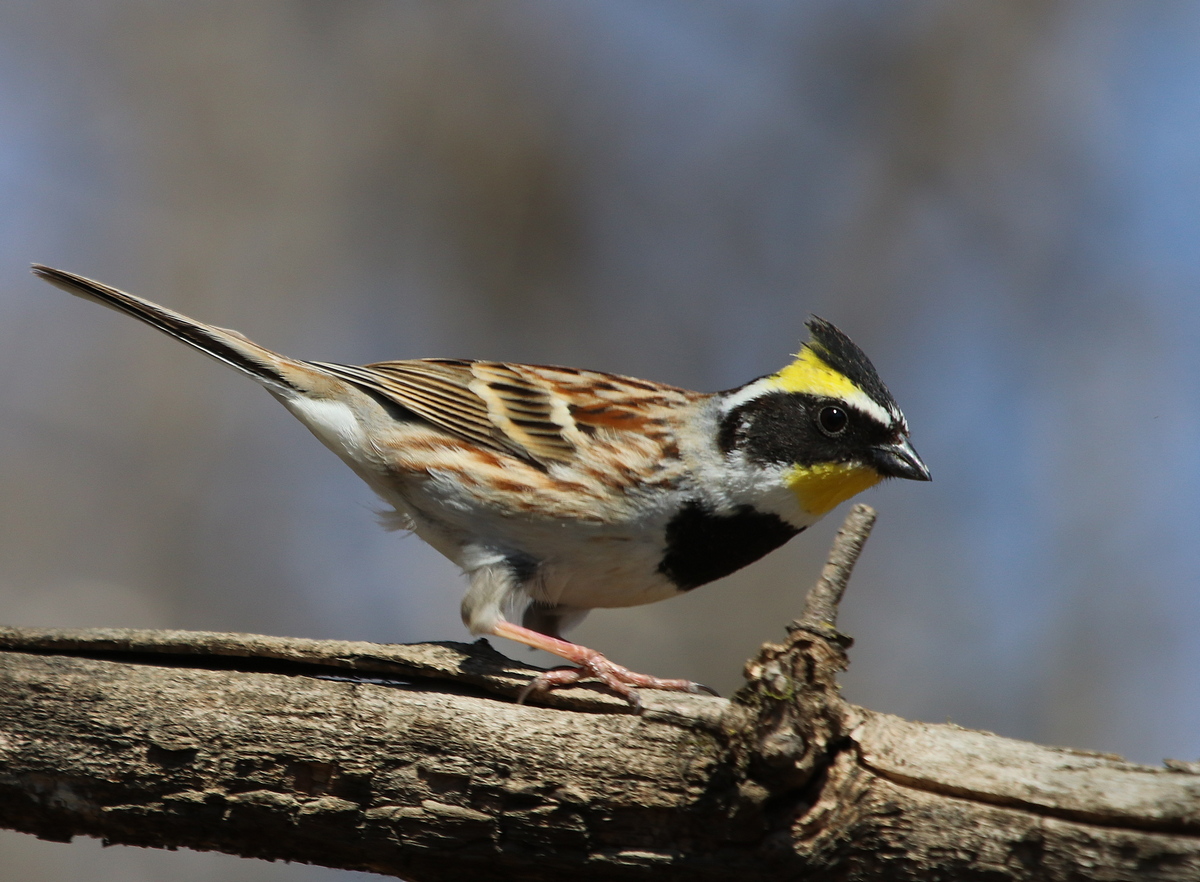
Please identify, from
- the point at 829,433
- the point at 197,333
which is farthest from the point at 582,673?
the point at 197,333

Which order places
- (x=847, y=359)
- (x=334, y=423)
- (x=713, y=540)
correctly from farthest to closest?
(x=334, y=423)
(x=847, y=359)
(x=713, y=540)

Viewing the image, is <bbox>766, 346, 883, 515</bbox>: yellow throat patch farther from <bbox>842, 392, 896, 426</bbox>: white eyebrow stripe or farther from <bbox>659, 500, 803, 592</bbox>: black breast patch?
<bbox>659, 500, 803, 592</bbox>: black breast patch

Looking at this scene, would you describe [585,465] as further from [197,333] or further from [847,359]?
[197,333]

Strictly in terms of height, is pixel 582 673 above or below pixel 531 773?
above

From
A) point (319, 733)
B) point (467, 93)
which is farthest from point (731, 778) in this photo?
point (467, 93)

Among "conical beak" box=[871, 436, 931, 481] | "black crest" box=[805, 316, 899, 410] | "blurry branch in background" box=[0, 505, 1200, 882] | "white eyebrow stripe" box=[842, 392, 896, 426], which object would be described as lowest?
"blurry branch in background" box=[0, 505, 1200, 882]

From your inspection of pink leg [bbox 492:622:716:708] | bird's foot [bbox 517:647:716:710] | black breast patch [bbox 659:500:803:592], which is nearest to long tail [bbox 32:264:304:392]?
pink leg [bbox 492:622:716:708]

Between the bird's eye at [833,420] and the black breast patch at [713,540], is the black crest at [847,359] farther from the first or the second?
the black breast patch at [713,540]

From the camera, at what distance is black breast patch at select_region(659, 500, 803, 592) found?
467 centimetres

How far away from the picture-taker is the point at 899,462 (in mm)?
4727

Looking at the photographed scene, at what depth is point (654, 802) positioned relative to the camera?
3.19m

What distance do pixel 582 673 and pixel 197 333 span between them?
250 cm

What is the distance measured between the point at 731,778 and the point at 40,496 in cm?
689

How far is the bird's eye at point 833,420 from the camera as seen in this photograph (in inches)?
189
